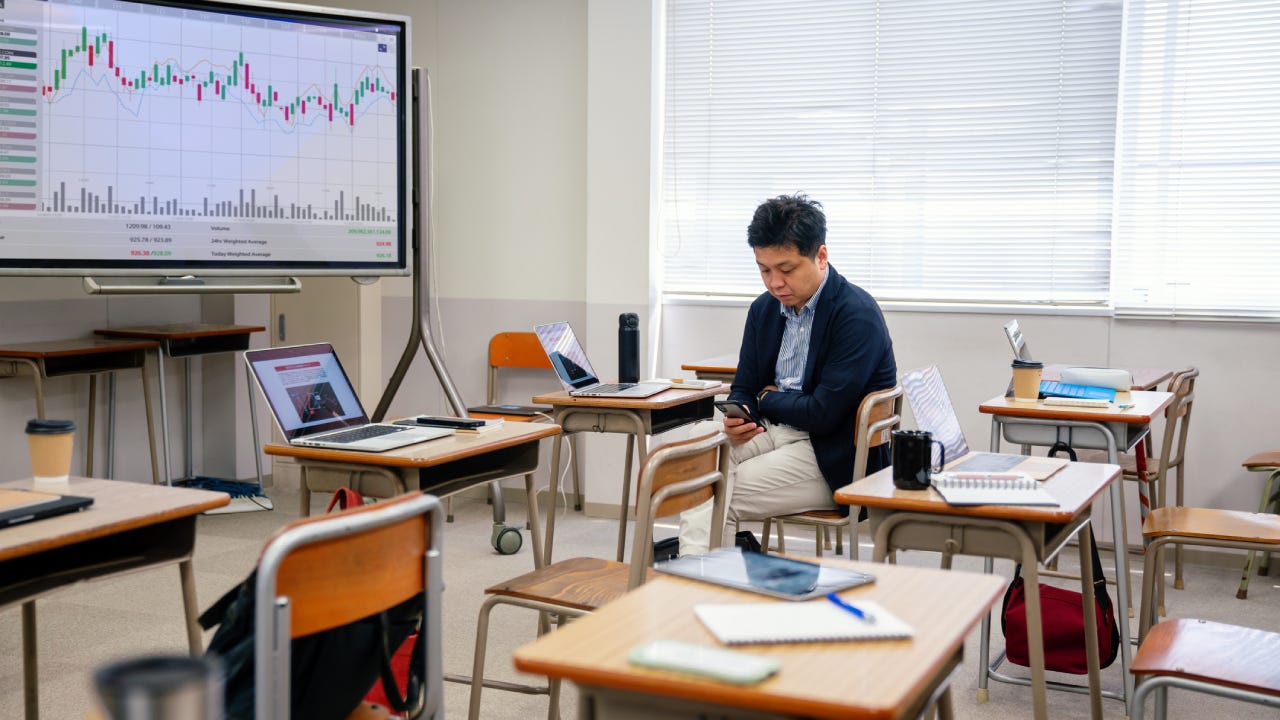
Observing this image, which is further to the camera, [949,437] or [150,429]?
[150,429]

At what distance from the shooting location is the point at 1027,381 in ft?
12.0

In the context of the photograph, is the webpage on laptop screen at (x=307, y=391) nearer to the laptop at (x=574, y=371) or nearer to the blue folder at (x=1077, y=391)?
the laptop at (x=574, y=371)

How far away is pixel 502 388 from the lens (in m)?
6.01

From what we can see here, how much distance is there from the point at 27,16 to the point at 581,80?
2.73m

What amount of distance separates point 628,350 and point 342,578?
2.67 m

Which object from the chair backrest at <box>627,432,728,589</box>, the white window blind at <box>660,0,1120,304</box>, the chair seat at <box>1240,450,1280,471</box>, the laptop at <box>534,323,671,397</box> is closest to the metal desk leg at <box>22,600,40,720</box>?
the chair backrest at <box>627,432,728,589</box>

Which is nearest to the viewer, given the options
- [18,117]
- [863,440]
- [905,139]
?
[863,440]

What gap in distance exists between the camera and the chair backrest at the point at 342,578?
1.51 metres

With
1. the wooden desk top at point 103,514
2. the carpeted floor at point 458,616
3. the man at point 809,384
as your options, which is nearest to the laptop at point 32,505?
the wooden desk top at point 103,514

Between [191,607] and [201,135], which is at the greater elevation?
[201,135]

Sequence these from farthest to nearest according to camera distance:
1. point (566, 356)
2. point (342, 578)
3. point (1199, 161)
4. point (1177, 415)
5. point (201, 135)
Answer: point (1199, 161) < point (566, 356) < point (1177, 415) < point (201, 135) < point (342, 578)

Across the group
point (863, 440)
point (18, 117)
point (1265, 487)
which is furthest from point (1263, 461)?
point (18, 117)

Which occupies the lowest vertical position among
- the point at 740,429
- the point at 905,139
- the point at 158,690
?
the point at 740,429

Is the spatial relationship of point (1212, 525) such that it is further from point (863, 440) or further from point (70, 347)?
point (70, 347)
